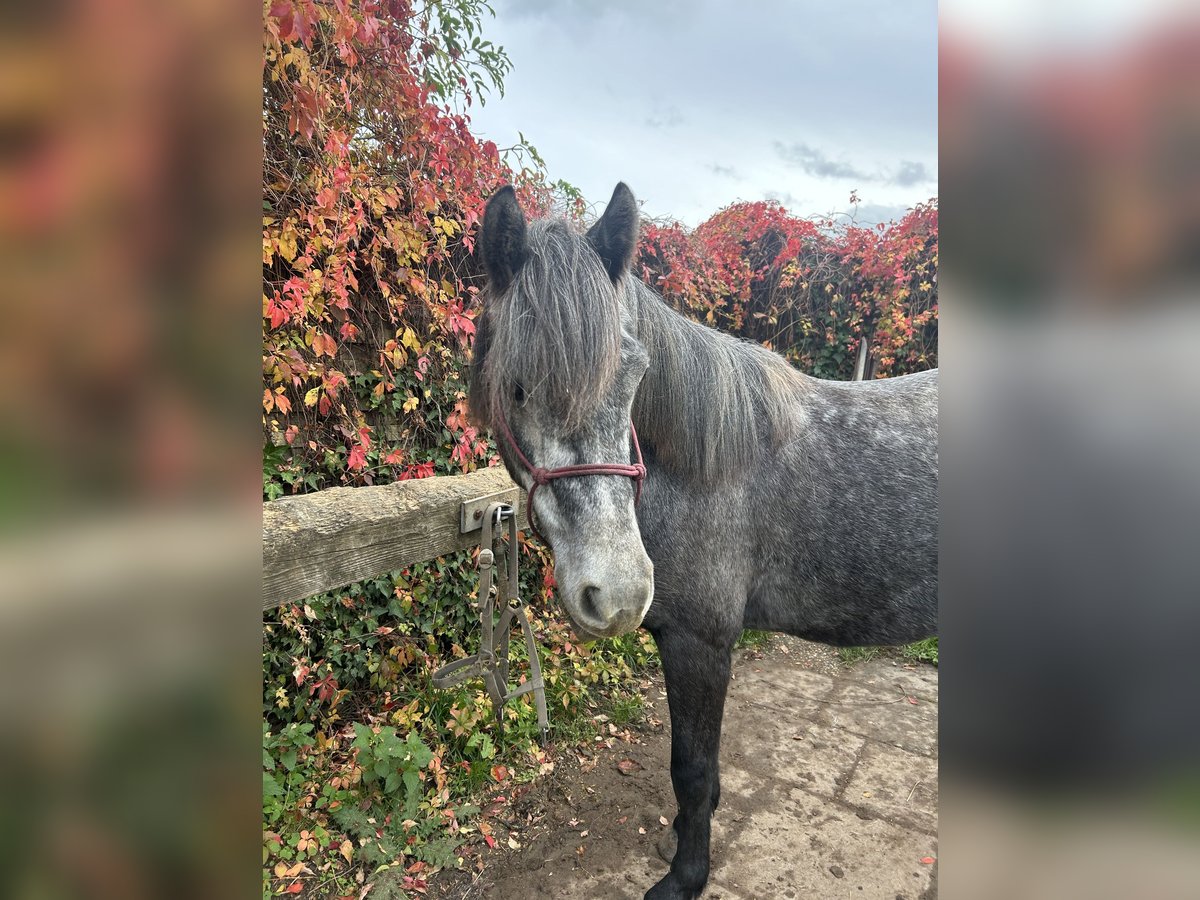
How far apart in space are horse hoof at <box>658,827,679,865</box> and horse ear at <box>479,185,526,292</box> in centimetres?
218

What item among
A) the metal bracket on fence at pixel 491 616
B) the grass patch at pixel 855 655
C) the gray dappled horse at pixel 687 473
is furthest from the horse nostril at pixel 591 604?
the grass patch at pixel 855 655

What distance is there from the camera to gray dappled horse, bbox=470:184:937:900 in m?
1.54

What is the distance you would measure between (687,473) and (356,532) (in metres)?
1.03

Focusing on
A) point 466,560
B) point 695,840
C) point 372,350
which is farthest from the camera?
point 466,560

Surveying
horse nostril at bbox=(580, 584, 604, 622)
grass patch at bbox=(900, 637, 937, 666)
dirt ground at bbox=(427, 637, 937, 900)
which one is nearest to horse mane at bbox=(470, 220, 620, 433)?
horse nostril at bbox=(580, 584, 604, 622)

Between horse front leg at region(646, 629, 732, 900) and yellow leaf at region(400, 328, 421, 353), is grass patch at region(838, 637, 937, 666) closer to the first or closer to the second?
horse front leg at region(646, 629, 732, 900)

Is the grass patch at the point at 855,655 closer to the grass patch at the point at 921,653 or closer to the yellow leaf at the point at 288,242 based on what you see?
the grass patch at the point at 921,653

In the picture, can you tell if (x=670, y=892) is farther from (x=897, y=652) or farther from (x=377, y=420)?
(x=897, y=652)
